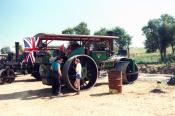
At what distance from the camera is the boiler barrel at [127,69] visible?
1509 centimetres

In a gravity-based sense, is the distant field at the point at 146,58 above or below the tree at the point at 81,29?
below

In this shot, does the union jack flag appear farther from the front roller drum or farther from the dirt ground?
the dirt ground

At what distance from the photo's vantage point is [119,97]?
1124cm

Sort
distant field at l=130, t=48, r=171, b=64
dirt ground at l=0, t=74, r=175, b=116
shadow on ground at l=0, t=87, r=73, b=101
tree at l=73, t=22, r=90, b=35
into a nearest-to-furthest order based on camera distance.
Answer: dirt ground at l=0, t=74, r=175, b=116, shadow on ground at l=0, t=87, r=73, b=101, distant field at l=130, t=48, r=171, b=64, tree at l=73, t=22, r=90, b=35

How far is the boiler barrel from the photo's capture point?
49.5 feet

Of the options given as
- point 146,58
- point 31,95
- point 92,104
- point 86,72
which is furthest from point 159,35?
point 92,104

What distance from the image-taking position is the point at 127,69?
1556cm

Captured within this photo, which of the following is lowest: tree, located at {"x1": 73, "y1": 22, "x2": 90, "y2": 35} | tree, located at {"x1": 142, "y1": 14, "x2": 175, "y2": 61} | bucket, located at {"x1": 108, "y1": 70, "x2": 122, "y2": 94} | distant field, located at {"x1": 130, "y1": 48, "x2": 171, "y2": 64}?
bucket, located at {"x1": 108, "y1": 70, "x2": 122, "y2": 94}

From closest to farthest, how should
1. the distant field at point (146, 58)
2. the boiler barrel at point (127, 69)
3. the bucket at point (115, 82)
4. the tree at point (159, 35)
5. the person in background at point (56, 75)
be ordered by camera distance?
the bucket at point (115, 82)
the person in background at point (56, 75)
the boiler barrel at point (127, 69)
the distant field at point (146, 58)
the tree at point (159, 35)

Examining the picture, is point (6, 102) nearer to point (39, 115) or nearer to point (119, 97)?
point (39, 115)

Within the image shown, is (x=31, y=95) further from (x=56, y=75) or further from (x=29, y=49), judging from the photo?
(x=29, y=49)

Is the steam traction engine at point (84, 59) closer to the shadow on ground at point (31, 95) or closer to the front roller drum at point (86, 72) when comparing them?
the front roller drum at point (86, 72)

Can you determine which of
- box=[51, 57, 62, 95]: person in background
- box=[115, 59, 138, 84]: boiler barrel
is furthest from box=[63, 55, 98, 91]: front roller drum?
box=[115, 59, 138, 84]: boiler barrel

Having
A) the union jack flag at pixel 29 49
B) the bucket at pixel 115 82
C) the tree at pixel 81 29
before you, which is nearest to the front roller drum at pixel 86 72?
the bucket at pixel 115 82
